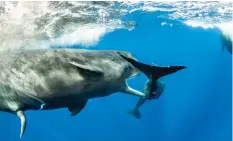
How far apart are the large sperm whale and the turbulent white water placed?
8.01 m

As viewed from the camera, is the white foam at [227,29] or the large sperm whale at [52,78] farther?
the white foam at [227,29]

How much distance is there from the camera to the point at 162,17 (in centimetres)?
2038

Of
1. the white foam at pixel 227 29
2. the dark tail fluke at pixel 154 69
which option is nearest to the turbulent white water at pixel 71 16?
the white foam at pixel 227 29

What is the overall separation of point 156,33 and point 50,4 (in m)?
15.4

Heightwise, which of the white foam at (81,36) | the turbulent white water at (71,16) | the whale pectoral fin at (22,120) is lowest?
the white foam at (81,36)

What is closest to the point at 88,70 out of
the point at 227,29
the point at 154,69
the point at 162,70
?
the point at 154,69

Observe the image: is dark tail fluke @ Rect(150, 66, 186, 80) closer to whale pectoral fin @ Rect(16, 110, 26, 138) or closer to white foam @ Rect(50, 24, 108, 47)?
whale pectoral fin @ Rect(16, 110, 26, 138)

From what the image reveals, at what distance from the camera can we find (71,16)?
16.6m

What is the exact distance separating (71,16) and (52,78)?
1083 cm

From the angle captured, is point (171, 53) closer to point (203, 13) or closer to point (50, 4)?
point (203, 13)

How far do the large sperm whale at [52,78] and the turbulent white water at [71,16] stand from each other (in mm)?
8009

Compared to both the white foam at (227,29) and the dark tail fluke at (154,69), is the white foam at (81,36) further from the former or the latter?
the dark tail fluke at (154,69)

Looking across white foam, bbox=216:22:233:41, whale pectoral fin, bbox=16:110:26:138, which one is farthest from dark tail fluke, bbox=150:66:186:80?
white foam, bbox=216:22:233:41

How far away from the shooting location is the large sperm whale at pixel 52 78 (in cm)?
622
